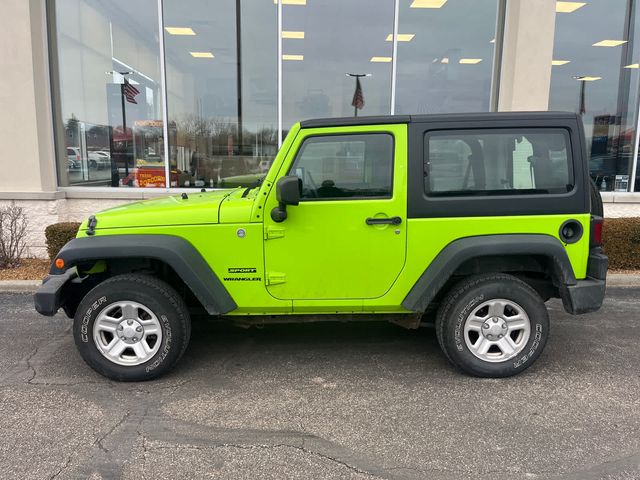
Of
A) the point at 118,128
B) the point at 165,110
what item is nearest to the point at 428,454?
the point at 165,110

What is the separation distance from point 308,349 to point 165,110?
6.21 m

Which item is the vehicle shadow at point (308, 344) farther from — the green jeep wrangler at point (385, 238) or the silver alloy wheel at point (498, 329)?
the green jeep wrangler at point (385, 238)

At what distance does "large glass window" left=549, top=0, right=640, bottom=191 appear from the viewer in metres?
8.82

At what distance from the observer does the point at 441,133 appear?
139 inches

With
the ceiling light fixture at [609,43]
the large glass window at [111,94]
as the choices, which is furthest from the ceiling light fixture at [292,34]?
the ceiling light fixture at [609,43]

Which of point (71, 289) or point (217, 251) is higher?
point (217, 251)

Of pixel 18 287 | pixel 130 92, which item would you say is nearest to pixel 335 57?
pixel 130 92

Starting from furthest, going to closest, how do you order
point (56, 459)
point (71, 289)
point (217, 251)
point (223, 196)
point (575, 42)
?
point (575, 42) < point (223, 196) < point (71, 289) < point (217, 251) < point (56, 459)

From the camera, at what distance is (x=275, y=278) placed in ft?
11.6

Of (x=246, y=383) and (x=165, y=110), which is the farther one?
(x=165, y=110)

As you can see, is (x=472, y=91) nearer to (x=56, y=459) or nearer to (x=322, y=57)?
(x=322, y=57)

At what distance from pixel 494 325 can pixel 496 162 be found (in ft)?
4.04

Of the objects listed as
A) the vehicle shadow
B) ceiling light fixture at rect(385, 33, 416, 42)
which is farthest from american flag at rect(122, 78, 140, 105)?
the vehicle shadow

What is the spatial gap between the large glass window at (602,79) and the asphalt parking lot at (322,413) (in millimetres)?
5709
